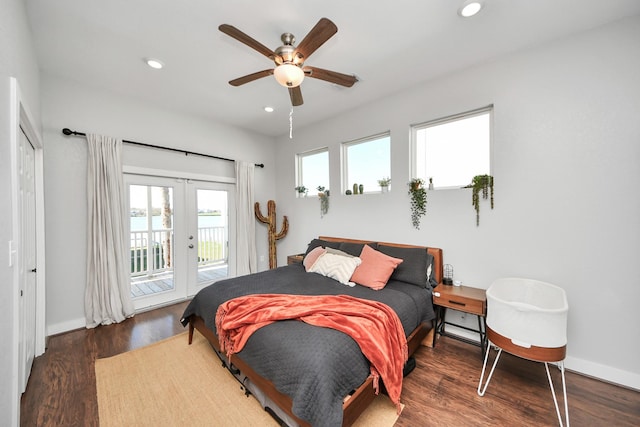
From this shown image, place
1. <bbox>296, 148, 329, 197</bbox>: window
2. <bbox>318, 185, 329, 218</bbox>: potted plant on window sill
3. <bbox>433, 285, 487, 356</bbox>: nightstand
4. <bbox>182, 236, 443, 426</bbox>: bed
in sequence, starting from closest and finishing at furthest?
<bbox>182, 236, 443, 426</bbox>: bed → <bbox>433, 285, 487, 356</bbox>: nightstand → <bbox>318, 185, 329, 218</bbox>: potted plant on window sill → <bbox>296, 148, 329, 197</bbox>: window

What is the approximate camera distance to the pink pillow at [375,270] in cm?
257

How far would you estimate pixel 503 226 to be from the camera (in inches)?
99.1

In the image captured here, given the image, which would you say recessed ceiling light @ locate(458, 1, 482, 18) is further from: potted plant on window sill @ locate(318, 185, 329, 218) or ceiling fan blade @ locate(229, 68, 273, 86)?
potted plant on window sill @ locate(318, 185, 329, 218)

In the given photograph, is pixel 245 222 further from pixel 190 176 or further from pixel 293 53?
pixel 293 53

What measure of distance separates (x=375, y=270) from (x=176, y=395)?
2010mm

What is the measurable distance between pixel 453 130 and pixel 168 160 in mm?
3942

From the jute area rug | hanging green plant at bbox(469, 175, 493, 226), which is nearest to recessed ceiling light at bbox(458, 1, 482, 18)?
hanging green plant at bbox(469, 175, 493, 226)

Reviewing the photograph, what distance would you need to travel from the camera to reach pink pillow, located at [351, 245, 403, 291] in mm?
2572

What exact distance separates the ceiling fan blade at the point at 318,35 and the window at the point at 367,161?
1926 millimetres

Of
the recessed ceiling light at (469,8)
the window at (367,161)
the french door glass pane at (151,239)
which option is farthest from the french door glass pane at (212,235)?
the recessed ceiling light at (469,8)

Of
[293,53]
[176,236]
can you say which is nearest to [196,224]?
[176,236]

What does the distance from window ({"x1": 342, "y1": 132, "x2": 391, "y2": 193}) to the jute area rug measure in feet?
8.53

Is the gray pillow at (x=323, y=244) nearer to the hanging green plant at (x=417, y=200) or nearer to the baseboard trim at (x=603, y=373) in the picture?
the hanging green plant at (x=417, y=200)

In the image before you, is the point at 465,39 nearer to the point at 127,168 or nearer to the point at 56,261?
the point at 127,168
